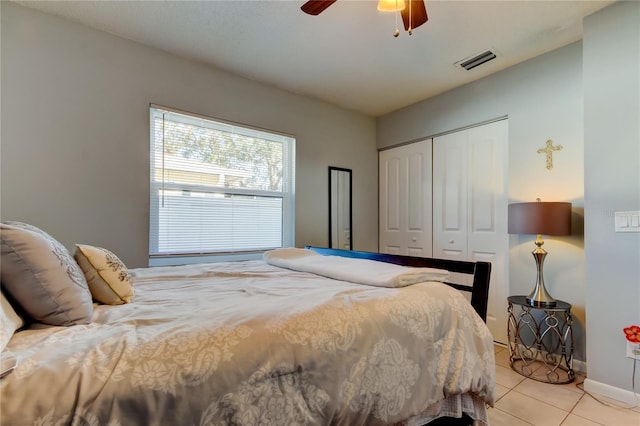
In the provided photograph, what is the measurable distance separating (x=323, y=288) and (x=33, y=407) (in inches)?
38.1

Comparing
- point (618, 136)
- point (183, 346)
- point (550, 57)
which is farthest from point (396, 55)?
point (183, 346)

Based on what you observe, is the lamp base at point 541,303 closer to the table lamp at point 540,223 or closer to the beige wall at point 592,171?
the table lamp at point 540,223

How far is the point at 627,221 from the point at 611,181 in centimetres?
26

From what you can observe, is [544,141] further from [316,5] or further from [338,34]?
[316,5]

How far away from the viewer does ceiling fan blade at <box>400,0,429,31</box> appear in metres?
1.54

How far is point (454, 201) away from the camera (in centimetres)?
312

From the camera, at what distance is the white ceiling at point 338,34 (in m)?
1.94

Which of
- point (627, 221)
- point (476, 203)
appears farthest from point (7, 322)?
point (476, 203)

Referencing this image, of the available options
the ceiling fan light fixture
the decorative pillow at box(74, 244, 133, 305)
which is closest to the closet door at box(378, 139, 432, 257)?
the ceiling fan light fixture

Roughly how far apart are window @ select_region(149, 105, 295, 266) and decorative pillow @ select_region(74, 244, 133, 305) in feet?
3.95

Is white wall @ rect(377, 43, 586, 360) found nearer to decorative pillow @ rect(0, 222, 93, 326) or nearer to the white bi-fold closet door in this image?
the white bi-fold closet door

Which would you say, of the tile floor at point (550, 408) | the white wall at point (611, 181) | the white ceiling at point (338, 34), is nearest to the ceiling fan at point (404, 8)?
the white ceiling at point (338, 34)

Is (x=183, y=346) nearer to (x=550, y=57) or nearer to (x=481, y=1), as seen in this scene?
(x=481, y=1)

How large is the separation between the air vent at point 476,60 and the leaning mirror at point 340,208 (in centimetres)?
155
